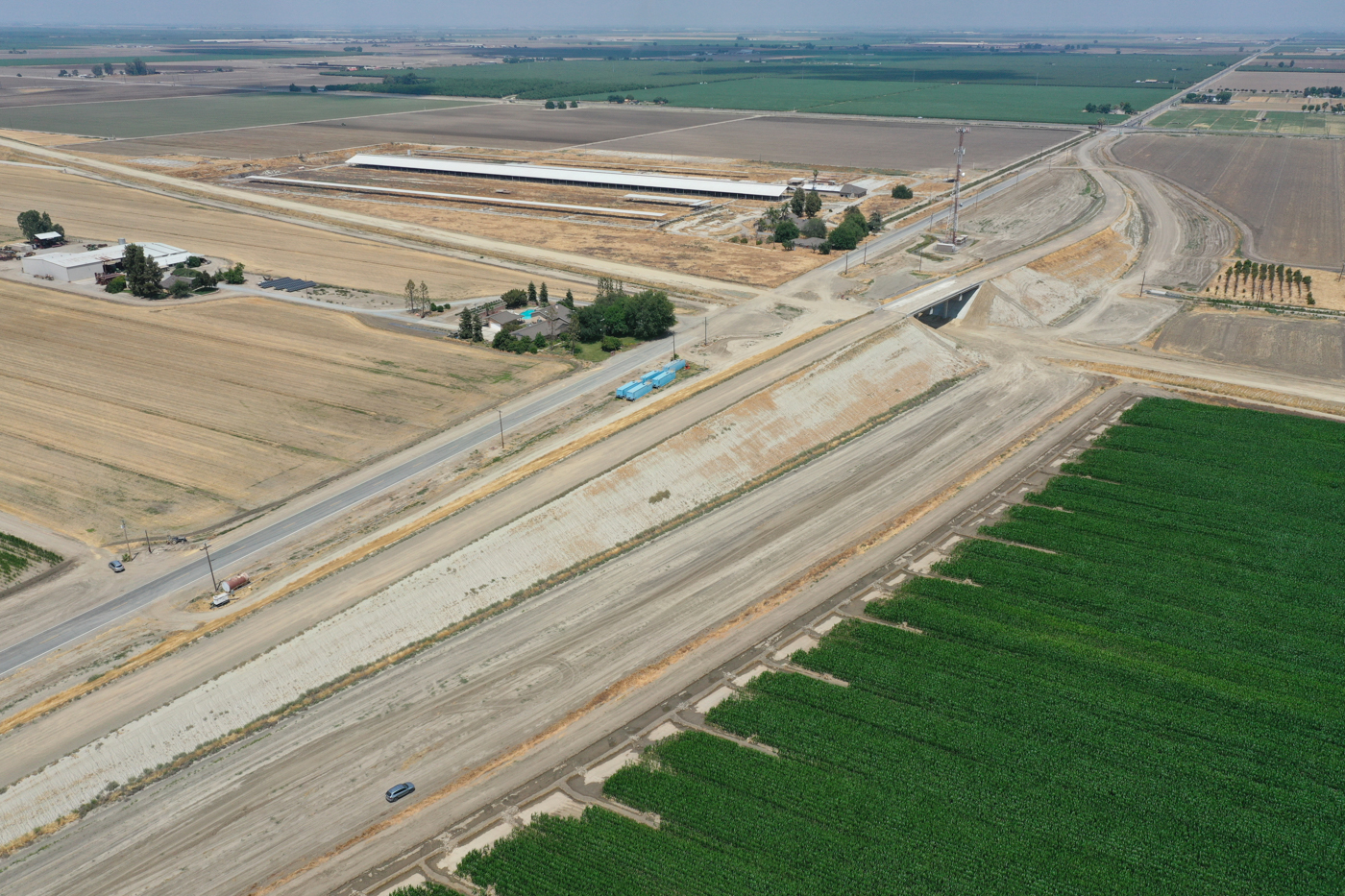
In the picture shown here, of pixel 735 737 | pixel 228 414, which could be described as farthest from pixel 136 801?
pixel 228 414

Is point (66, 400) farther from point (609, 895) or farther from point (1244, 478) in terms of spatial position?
point (1244, 478)

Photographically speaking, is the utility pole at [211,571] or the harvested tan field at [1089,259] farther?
the harvested tan field at [1089,259]

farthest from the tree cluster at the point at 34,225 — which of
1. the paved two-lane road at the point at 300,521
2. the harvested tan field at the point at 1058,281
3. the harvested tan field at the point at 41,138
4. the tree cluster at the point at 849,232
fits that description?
the harvested tan field at the point at 1058,281

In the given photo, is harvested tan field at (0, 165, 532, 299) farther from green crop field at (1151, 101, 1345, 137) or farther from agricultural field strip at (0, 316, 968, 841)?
green crop field at (1151, 101, 1345, 137)

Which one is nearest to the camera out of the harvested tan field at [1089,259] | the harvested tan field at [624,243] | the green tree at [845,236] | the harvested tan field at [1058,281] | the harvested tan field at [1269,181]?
the harvested tan field at [1058,281]

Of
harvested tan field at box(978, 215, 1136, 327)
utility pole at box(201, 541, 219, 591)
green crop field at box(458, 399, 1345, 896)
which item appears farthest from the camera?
harvested tan field at box(978, 215, 1136, 327)

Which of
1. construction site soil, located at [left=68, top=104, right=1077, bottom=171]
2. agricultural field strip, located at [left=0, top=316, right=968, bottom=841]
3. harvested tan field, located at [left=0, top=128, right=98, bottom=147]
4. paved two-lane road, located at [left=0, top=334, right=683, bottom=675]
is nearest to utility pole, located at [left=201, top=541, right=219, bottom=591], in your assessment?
paved two-lane road, located at [left=0, top=334, right=683, bottom=675]

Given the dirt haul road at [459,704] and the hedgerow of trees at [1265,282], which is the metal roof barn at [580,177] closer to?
the hedgerow of trees at [1265,282]
